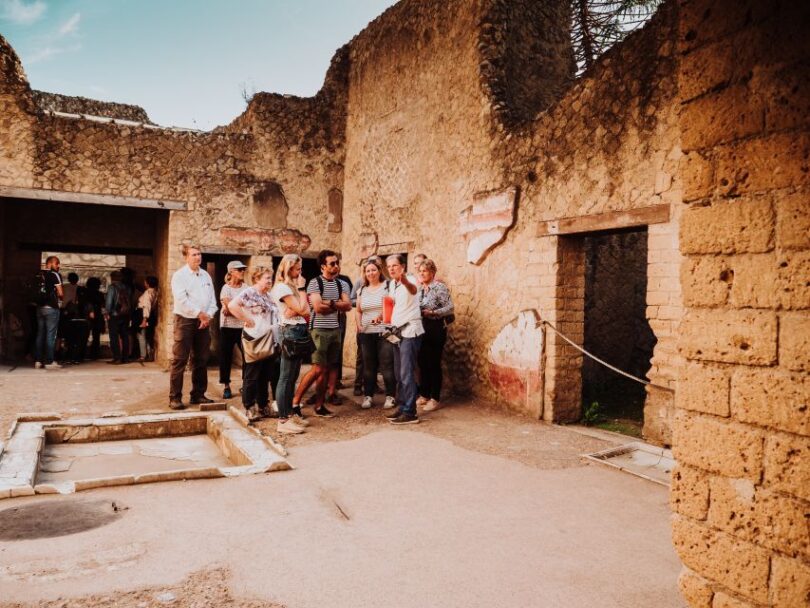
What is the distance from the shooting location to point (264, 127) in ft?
32.2

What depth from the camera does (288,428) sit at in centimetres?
524

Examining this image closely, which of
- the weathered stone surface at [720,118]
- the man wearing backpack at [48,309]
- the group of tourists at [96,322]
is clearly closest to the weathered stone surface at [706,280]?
the weathered stone surface at [720,118]

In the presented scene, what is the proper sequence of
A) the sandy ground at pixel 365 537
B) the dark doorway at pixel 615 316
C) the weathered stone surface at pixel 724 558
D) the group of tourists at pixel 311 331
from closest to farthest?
the weathered stone surface at pixel 724 558
the sandy ground at pixel 365 537
the group of tourists at pixel 311 331
the dark doorway at pixel 615 316

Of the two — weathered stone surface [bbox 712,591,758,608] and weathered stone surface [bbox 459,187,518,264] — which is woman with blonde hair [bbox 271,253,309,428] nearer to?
weathered stone surface [bbox 459,187,518,264]

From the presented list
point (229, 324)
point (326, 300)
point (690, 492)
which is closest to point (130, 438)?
point (229, 324)

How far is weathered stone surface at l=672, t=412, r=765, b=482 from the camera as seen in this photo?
6.11 ft

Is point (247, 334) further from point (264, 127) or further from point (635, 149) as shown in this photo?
point (264, 127)

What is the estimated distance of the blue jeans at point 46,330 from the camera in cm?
866

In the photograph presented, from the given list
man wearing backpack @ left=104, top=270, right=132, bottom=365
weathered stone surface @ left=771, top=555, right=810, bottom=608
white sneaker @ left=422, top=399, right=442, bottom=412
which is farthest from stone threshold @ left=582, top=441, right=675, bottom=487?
man wearing backpack @ left=104, top=270, right=132, bottom=365

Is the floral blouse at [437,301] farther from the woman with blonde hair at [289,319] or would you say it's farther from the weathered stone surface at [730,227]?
the weathered stone surface at [730,227]

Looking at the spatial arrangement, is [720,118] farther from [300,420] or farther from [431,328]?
[431,328]

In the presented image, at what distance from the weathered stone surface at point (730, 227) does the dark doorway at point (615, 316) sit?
5.64 m

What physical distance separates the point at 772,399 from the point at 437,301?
468cm

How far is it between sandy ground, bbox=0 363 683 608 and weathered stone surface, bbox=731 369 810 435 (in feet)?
3.49
